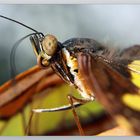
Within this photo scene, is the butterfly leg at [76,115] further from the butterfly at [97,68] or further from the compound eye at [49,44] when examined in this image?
the compound eye at [49,44]

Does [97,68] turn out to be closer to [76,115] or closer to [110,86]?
[110,86]

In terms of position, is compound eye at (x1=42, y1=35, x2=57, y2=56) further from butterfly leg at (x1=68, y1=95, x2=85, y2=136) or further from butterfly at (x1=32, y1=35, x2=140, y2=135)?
butterfly leg at (x1=68, y1=95, x2=85, y2=136)

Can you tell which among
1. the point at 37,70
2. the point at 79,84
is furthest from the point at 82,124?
the point at 37,70

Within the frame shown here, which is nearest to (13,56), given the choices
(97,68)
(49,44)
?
(49,44)

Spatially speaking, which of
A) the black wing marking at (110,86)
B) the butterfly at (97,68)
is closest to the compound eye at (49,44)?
the butterfly at (97,68)

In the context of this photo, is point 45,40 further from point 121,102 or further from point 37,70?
point 121,102

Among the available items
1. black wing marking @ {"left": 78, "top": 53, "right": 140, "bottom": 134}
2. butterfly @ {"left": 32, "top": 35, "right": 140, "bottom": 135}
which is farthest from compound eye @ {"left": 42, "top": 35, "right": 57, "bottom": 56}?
black wing marking @ {"left": 78, "top": 53, "right": 140, "bottom": 134}
